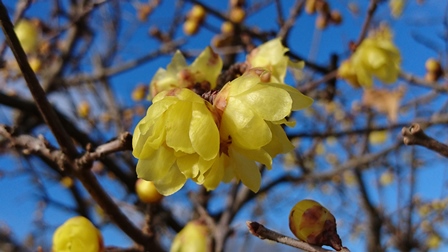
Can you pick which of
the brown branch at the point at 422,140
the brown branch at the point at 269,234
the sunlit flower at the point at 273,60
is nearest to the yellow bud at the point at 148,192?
the sunlit flower at the point at 273,60

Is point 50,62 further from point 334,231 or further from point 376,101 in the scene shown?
point 334,231

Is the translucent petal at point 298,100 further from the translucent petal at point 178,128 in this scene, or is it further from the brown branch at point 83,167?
the brown branch at point 83,167

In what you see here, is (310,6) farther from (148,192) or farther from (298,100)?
(298,100)

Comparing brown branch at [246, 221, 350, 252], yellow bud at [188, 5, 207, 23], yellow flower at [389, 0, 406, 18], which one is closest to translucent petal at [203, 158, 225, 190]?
brown branch at [246, 221, 350, 252]

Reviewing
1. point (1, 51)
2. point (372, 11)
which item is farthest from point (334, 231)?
point (1, 51)

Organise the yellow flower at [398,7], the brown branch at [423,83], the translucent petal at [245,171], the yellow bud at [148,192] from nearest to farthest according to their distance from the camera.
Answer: the translucent petal at [245,171], the yellow bud at [148,192], the brown branch at [423,83], the yellow flower at [398,7]

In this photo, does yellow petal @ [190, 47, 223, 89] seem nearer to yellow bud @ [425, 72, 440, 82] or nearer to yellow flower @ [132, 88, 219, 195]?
yellow flower @ [132, 88, 219, 195]
